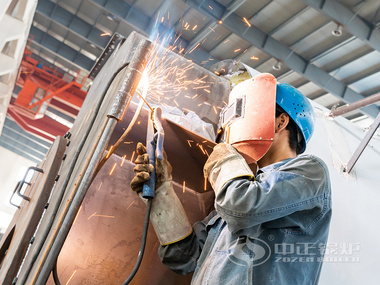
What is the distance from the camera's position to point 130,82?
63.2 inches

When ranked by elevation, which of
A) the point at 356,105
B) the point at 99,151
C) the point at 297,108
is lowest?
the point at 99,151

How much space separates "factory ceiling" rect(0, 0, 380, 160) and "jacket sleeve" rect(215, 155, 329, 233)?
17.2 feet

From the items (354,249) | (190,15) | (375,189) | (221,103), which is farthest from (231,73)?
(190,15)

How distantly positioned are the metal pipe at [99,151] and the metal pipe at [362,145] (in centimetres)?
170

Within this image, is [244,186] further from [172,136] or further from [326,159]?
[326,159]

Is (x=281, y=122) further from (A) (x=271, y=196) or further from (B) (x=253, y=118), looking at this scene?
(A) (x=271, y=196)

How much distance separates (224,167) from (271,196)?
24 centimetres

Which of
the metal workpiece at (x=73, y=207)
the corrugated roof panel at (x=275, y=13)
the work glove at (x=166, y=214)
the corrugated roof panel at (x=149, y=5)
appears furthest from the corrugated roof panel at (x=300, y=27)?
the metal workpiece at (x=73, y=207)

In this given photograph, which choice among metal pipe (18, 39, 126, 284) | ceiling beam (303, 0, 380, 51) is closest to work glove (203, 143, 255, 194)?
metal pipe (18, 39, 126, 284)

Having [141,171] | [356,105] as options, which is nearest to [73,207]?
[141,171]

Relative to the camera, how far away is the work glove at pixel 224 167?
1458 mm

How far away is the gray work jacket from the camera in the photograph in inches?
53.8

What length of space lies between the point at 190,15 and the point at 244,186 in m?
6.77

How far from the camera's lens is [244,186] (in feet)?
4.54
